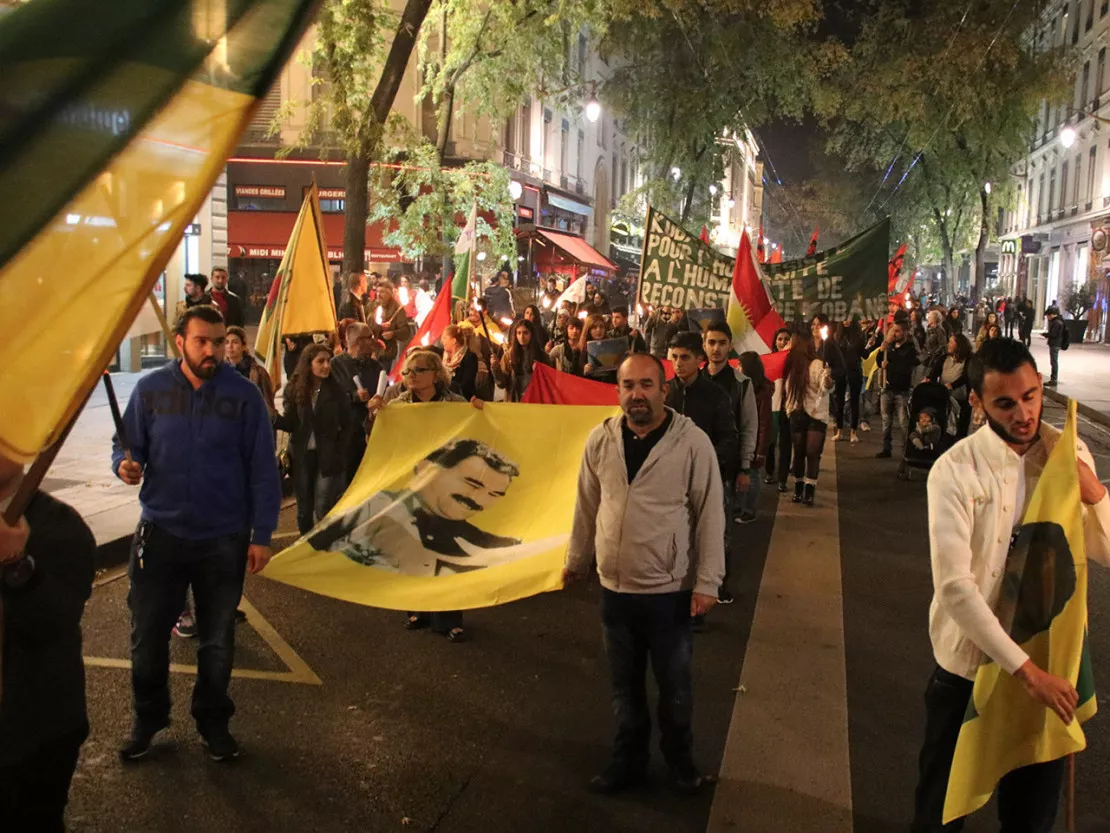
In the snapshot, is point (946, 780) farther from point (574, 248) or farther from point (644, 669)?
point (574, 248)

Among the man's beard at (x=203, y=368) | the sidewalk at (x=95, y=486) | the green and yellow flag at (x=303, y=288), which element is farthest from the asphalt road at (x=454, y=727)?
the green and yellow flag at (x=303, y=288)

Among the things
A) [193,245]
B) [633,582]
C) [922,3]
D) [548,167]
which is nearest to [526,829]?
[633,582]

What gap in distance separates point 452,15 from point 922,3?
53.1 ft

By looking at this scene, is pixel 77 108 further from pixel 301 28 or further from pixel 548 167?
pixel 548 167

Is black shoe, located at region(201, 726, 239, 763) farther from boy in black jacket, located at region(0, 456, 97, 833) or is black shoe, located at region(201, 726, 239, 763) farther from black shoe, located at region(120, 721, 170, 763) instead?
boy in black jacket, located at region(0, 456, 97, 833)

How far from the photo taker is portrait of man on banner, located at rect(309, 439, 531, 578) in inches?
233

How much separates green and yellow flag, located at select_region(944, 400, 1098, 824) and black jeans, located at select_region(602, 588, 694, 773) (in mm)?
1330

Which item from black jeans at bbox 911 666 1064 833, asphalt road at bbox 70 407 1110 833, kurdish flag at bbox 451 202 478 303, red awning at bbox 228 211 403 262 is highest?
red awning at bbox 228 211 403 262

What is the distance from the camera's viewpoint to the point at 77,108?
1863 mm

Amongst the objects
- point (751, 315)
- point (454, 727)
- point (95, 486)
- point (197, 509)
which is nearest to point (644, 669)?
point (454, 727)

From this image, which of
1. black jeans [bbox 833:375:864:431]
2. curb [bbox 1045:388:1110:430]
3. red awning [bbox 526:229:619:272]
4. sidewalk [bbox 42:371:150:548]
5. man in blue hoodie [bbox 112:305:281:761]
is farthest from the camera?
red awning [bbox 526:229:619:272]

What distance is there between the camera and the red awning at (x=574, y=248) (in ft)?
114

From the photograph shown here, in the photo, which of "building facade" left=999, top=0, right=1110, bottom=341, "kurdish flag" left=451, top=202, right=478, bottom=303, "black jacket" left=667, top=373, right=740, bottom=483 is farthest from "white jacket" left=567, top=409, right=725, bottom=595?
"building facade" left=999, top=0, right=1110, bottom=341

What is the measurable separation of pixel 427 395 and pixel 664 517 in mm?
2824
